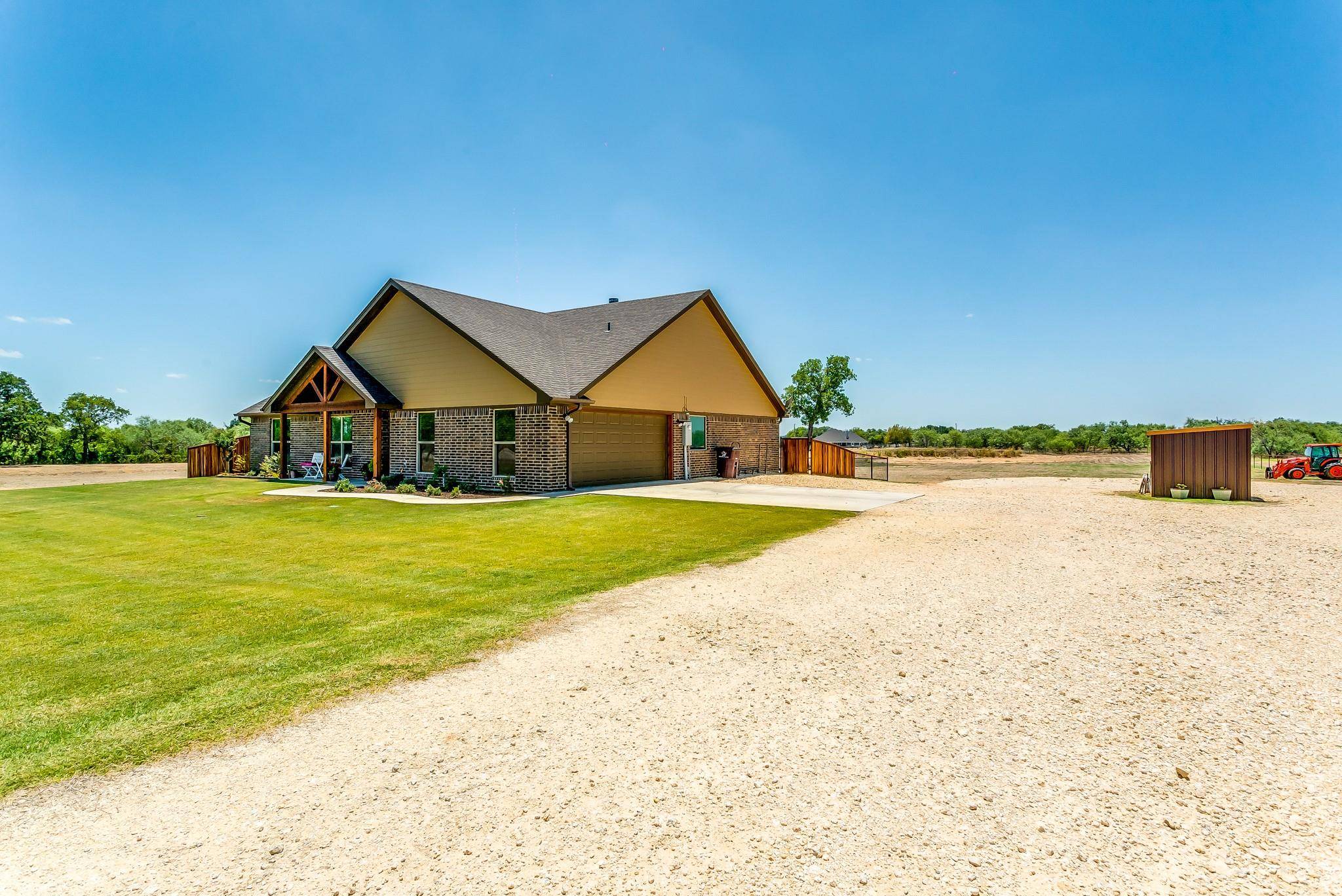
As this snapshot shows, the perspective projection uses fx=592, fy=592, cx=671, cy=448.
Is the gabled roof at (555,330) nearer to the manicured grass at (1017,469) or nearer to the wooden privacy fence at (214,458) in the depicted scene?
the wooden privacy fence at (214,458)

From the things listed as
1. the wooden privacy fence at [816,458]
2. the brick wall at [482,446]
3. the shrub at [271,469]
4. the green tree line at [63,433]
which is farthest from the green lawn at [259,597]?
the green tree line at [63,433]

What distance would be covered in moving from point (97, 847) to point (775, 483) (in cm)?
2057

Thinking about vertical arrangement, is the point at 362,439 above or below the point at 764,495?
above

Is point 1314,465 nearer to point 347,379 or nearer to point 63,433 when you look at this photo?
point 347,379

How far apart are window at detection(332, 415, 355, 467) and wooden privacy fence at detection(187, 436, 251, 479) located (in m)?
6.96

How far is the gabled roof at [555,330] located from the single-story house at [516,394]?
0.07 m

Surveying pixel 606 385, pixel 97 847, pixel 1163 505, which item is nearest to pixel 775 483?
pixel 606 385

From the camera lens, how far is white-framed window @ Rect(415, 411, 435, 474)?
2092 cm

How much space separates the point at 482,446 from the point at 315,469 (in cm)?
887

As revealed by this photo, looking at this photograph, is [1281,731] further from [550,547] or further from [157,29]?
[157,29]

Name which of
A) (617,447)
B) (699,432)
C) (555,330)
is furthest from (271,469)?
(699,432)

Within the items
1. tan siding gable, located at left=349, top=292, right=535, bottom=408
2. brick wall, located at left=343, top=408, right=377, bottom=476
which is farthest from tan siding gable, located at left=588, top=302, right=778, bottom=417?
brick wall, located at left=343, top=408, right=377, bottom=476

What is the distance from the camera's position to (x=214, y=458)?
26578 mm

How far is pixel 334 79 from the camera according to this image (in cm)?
1506
